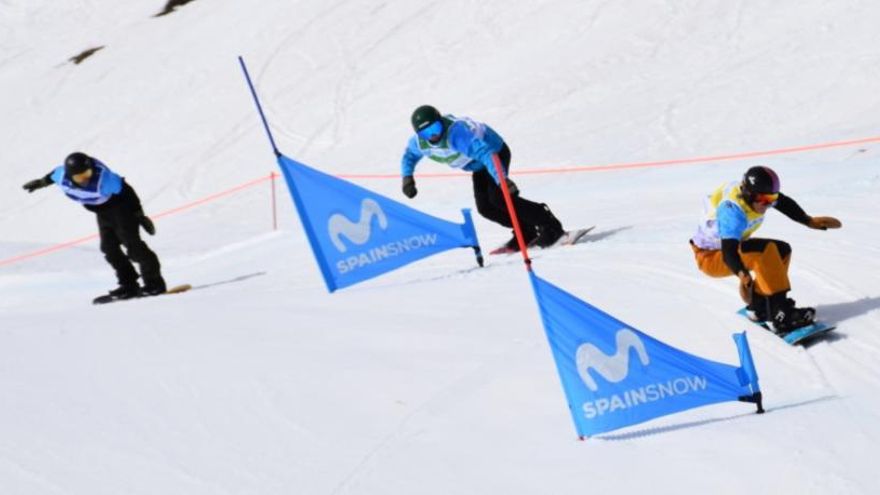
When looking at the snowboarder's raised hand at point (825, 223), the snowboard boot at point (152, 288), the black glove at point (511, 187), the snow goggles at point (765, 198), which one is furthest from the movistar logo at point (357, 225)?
the snowboarder's raised hand at point (825, 223)

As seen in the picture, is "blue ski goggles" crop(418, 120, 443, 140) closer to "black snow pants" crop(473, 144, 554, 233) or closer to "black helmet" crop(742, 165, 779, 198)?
"black snow pants" crop(473, 144, 554, 233)

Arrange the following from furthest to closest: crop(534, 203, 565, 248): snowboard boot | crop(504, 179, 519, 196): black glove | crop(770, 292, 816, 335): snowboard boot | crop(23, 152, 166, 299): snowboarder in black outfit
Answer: crop(534, 203, 565, 248): snowboard boot
crop(23, 152, 166, 299): snowboarder in black outfit
crop(504, 179, 519, 196): black glove
crop(770, 292, 816, 335): snowboard boot

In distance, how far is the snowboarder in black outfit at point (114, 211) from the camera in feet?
31.5

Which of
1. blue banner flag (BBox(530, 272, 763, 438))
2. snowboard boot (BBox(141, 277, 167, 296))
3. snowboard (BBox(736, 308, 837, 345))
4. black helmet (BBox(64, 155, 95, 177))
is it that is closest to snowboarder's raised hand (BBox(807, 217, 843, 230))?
snowboard (BBox(736, 308, 837, 345))

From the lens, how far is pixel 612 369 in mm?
5059

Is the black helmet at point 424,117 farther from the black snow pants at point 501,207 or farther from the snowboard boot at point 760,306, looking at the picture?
the snowboard boot at point 760,306

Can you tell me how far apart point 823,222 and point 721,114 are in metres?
9.40

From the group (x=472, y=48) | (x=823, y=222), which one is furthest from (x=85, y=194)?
(x=472, y=48)

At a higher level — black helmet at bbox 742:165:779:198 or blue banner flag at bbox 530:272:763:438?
black helmet at bbox 742:165:779:198

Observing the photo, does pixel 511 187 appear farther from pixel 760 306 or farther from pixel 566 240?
pixel 760 306

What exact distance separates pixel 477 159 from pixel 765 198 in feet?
10.8

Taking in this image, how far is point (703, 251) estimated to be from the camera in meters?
7.11

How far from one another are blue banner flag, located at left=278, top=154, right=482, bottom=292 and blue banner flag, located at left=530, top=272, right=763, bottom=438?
12.8 ft

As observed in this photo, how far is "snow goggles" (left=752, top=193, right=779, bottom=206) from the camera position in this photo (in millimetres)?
6281
